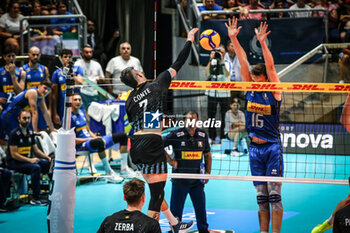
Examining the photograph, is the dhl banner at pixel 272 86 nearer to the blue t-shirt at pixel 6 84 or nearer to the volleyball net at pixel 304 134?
the volleyball net at pixel 304 134

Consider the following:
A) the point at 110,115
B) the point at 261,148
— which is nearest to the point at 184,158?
the point at 261,148

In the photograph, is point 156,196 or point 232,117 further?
point 232,117

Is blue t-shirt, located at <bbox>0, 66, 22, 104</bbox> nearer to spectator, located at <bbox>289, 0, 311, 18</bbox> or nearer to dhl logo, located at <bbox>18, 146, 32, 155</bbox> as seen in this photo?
dhl logo, located at <bbox>18, 146, 32, 155</bbox>

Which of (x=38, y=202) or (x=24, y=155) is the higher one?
(x=24, y=155)

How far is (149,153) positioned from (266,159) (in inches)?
57.6

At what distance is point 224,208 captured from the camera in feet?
26.9

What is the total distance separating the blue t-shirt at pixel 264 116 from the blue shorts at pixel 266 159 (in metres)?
0.11

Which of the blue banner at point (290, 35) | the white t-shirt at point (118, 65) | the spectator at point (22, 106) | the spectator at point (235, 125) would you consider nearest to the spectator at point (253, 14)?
the blue banner at point (290, 35)

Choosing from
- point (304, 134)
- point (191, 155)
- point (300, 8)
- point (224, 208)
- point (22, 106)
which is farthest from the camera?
point (300, 8)

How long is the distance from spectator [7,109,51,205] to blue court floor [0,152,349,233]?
397mm

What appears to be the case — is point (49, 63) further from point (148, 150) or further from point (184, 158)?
point (148, 150)

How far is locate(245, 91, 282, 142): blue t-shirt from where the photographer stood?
586 cm

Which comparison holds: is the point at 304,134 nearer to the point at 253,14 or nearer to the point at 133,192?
the point at 253,14

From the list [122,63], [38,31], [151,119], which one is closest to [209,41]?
[151,119]
